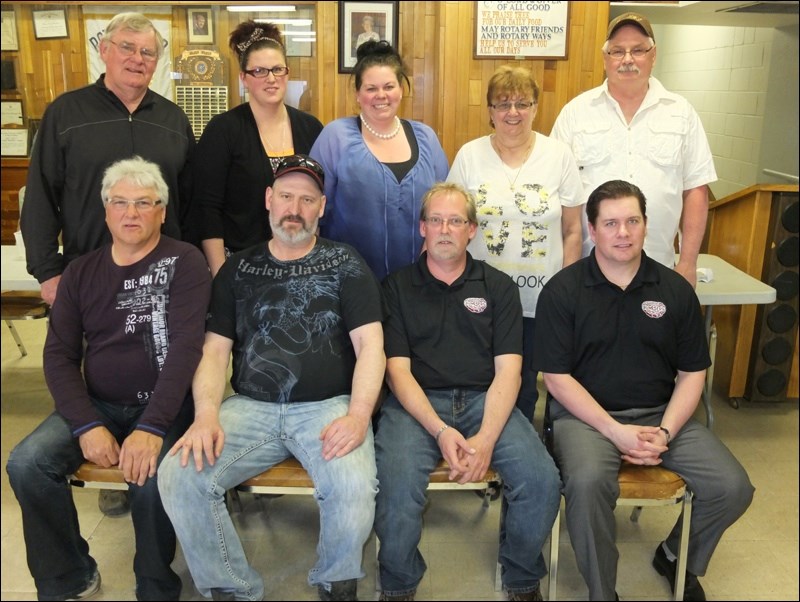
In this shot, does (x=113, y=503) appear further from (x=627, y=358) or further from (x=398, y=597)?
(x=627, y=358)

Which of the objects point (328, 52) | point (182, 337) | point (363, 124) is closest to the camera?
point (182, 337)

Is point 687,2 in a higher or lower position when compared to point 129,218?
higher

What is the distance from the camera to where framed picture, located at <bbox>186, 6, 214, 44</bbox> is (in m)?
4.28

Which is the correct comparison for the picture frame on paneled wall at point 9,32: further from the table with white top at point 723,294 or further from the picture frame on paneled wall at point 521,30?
the table with white top at point 723,294

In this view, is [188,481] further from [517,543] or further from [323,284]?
[517,543]

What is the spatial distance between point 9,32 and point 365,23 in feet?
7.90

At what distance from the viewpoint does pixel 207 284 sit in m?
2.17

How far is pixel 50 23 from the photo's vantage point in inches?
176

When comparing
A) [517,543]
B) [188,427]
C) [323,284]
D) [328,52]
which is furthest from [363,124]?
[328,52]

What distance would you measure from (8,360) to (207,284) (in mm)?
2421

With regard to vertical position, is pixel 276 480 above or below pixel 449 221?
below

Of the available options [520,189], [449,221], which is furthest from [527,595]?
[520,189]

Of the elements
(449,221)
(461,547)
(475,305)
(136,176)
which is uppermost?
(136,176)

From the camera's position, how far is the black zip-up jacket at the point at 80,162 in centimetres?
236
